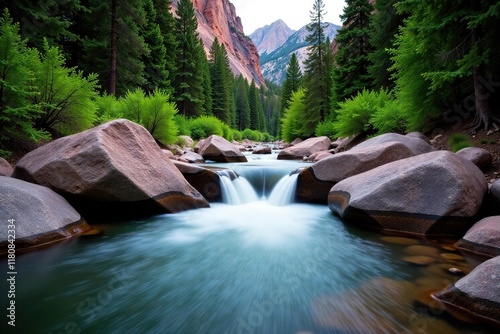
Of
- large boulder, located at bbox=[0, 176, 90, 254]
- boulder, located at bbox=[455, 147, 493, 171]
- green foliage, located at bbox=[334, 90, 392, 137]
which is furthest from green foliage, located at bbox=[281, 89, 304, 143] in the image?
large boulder, located at bbox=[0, 176, 90, 254]

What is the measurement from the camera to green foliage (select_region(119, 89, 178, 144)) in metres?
10.8

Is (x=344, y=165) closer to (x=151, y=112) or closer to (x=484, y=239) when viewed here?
(x=484, y=239)

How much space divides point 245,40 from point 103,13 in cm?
15774

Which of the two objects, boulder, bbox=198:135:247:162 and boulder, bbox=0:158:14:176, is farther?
boulder, bbox=198:135:247:162

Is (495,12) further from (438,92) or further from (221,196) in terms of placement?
(221,196)

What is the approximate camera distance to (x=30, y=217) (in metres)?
3.18

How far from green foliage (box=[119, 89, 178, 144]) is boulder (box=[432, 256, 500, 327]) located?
10907mm

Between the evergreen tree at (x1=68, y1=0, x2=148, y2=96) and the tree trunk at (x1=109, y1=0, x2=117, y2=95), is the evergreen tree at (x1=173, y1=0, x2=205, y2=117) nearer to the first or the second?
the evergreen tree at (x1=68, y1=0, x2=148, y2=96)

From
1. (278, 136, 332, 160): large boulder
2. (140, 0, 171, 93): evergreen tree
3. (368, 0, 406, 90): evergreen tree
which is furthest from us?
(140, 0, 171, 93): evergreen tree

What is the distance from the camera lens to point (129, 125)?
5031 mm

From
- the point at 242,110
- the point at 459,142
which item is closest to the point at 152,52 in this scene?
the point at 459,142

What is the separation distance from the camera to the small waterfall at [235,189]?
6727 millimetres

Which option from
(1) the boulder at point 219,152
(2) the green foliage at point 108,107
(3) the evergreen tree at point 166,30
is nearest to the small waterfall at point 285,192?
(1) the boulder at point 219,152

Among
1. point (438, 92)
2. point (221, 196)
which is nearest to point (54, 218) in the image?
point (221, 196)
